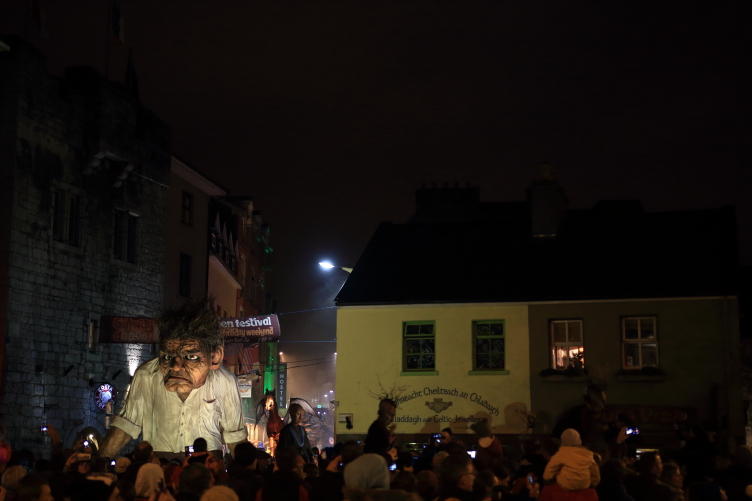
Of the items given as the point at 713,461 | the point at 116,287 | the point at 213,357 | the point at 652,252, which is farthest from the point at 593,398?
the point at 116,287

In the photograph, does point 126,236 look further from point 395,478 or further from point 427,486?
point 395,478

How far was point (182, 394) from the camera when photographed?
48.9 ft

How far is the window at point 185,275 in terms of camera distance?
35656 mm

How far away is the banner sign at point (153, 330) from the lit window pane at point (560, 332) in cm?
758

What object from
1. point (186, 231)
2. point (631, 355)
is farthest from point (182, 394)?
point (186, 231)

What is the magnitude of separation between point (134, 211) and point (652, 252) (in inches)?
635

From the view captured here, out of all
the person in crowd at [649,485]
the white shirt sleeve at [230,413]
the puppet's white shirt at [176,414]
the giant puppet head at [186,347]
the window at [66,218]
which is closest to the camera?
the person in crowd at [649,485]

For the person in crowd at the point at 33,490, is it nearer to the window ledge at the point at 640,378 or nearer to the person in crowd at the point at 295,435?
the person in crowd at the point at 295,435

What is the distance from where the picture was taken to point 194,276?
3650 cm

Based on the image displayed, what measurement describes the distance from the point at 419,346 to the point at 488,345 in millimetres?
1932

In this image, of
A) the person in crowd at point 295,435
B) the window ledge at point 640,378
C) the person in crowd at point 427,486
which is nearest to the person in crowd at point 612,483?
the person in crowd at point 427,486

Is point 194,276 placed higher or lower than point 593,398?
higher

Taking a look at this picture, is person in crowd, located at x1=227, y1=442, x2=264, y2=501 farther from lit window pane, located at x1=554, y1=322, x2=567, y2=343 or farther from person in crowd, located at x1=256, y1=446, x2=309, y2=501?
lit window pane, located at x1=554, y1=322, x2=567, y2=343

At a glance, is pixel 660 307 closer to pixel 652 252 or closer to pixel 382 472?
pixel 652 252
